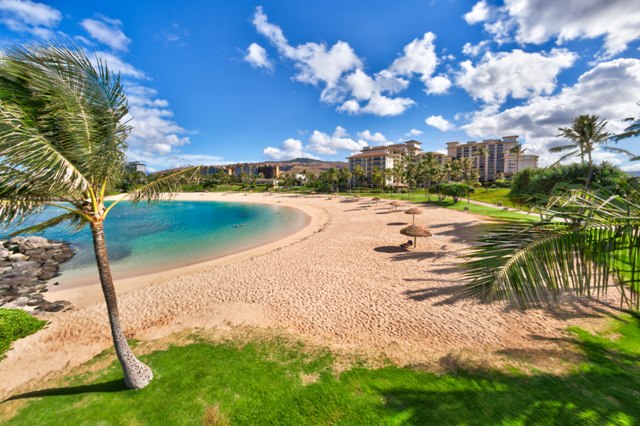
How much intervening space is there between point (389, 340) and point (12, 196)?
29.8 feet

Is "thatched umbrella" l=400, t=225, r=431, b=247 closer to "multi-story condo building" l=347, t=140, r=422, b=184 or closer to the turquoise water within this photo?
the turquoise water

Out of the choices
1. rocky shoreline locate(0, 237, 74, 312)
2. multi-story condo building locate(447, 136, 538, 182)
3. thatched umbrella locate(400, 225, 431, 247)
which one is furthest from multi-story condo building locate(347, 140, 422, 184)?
rocky shoreline locate(0, 237, 74, 312)

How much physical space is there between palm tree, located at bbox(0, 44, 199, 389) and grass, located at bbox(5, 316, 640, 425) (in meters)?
2.53

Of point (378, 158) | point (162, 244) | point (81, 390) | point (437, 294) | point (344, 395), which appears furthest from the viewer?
point (378, 158)

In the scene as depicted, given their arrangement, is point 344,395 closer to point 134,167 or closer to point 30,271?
point 134,167

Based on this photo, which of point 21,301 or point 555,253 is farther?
point 21,301

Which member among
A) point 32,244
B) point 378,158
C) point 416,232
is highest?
point 378,158

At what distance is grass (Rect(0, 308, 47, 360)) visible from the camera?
8300 mm

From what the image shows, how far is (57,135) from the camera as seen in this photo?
4.14 m

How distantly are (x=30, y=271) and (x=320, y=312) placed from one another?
2248 cm

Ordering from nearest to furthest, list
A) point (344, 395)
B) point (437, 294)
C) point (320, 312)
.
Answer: point (344, 395) < point (320, 312) < point (437, 294)

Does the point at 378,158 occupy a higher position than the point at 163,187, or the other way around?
the point at 378,158

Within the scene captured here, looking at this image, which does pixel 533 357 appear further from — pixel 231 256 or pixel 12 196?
pixel 231 256

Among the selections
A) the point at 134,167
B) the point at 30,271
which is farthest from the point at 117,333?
the point at 30,271
